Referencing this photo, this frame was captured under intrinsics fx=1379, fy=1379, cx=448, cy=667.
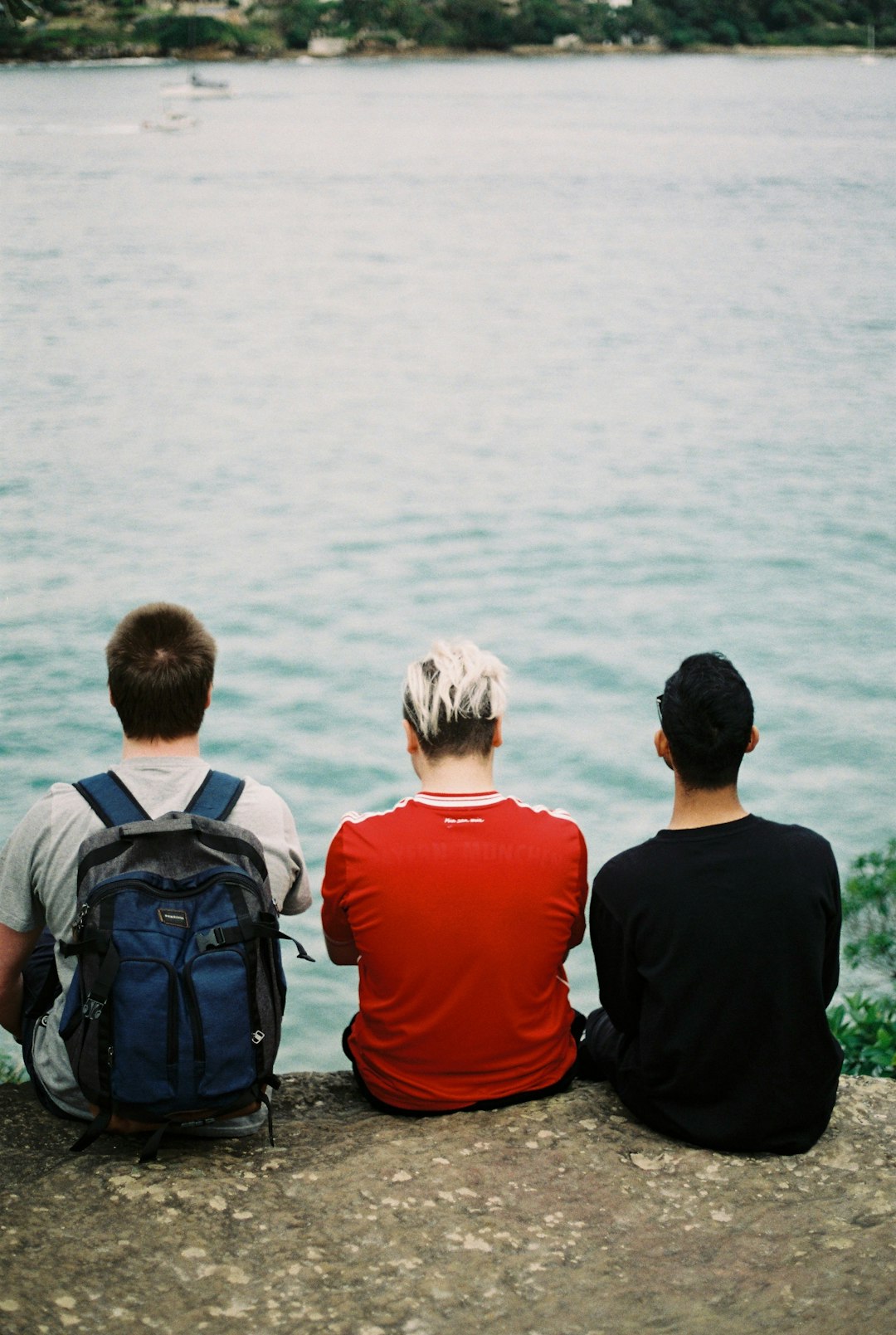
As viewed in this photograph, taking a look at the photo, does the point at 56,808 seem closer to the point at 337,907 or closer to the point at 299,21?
the point at 337,907

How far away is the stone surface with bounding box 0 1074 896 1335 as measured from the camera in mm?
2305

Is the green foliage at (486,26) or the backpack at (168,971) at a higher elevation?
the green foliage at (486,26)

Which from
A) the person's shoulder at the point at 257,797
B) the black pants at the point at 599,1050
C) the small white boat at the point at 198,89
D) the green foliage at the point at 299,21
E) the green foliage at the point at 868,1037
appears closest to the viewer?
the person's shoulder at the point at 257,797

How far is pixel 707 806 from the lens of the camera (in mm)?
2711

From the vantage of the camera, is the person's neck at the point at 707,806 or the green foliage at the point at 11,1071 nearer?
the person's neck at the point at 707,806

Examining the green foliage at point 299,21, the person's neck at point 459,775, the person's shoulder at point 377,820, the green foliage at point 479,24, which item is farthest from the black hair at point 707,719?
the green foliage at point 479,24

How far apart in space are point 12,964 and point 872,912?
3.73 meters

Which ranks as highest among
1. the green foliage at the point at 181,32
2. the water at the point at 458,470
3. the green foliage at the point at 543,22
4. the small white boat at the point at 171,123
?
the green foliage at the point at 543,22

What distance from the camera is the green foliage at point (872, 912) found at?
5.01 metres

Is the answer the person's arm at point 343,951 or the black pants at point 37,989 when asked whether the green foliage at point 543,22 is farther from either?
the black pants at point 37,989

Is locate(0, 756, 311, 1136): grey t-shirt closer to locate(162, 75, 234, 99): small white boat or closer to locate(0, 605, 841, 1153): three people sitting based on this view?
locate(0, 605, 841, 1153): three people sitting

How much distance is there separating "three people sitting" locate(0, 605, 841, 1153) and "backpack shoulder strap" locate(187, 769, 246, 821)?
0.9 inches

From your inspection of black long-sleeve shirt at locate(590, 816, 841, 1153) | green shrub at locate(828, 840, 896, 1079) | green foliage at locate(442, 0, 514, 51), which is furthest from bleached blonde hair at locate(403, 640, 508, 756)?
green foliage at locate(442, 0, 514, 51)

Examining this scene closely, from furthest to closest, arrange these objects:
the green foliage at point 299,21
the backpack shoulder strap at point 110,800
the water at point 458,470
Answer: the green foliage at point 299,21, the water at point 458,470, the backpack shoulder strap at point 110,800
